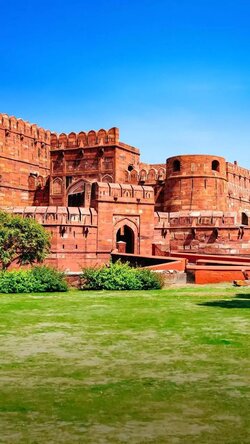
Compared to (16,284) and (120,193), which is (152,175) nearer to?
(120,193)

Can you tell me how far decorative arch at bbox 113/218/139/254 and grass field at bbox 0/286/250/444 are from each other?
1833 centimetres

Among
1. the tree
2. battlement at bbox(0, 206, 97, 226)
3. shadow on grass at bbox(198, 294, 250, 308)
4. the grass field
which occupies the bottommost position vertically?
the grass field

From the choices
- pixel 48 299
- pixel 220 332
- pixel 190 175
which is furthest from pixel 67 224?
pixel 220 332

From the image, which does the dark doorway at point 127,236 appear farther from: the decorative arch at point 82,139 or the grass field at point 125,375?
the grass field at point 125,375

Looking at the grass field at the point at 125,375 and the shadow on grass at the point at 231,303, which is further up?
the shadow on grass at the point at 231,303

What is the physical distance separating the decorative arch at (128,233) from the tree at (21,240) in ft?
13.4

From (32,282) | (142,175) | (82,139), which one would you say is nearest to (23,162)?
(82,139)

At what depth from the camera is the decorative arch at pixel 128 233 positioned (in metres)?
28.1

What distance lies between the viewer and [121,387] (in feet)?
15.6

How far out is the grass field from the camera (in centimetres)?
368

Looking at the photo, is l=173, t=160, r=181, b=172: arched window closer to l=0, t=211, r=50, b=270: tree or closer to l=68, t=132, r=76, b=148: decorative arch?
l=68, t=132, r=76, b=148: decorative arch

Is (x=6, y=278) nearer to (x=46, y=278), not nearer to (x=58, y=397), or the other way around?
(x=46, y=278)

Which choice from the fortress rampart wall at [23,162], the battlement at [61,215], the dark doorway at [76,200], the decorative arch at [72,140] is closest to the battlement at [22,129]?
the fortress rampart wall at [23,162]

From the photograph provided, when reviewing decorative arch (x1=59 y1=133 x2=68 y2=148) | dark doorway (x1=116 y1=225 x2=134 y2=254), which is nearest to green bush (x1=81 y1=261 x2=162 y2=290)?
dark doorway (x1=116 y1=225 x2=134 y2=254)
